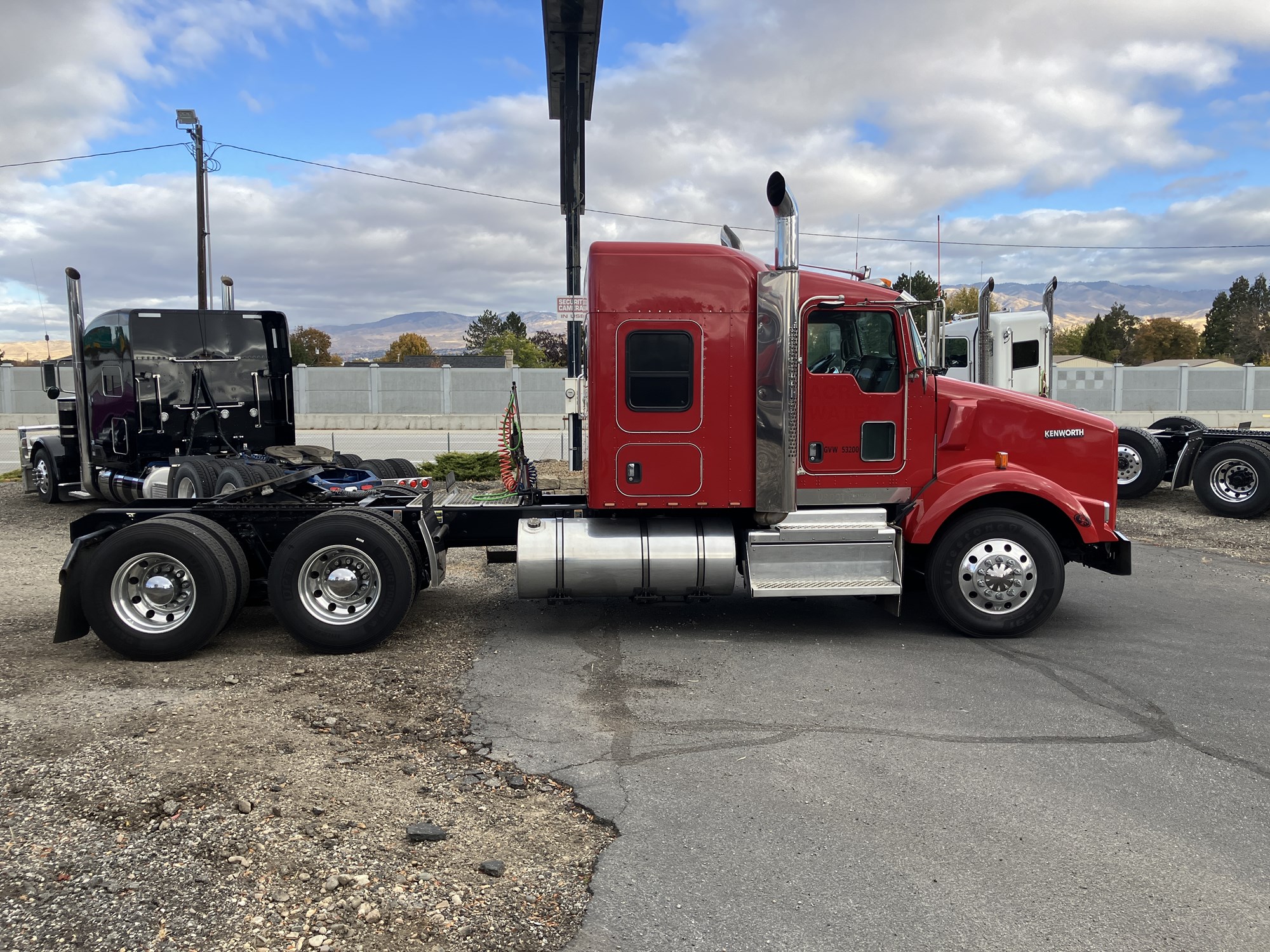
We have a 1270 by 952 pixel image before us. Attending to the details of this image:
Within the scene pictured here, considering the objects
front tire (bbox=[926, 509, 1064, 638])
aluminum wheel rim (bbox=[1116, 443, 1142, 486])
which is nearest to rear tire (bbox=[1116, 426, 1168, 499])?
aluminum wheel rim (bbox=[1116, 443, 1142, 486])

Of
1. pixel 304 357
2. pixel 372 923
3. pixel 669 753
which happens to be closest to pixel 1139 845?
pixel 669 753

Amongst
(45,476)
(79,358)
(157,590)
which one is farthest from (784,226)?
(45,476)

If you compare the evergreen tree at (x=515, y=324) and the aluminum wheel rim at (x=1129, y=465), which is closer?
A: the aluminum wheel rim at (x=1129, y=465)

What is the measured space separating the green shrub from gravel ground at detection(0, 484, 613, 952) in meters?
9.29

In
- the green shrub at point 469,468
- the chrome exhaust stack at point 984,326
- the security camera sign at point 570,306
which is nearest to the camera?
the chrome exhaust stack at point 984,326

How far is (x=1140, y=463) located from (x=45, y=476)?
1647 cm

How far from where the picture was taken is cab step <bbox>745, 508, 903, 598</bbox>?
7.07 metres

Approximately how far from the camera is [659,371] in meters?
6.96

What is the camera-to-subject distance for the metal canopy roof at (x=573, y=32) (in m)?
13.5

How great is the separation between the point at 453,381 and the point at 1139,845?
3291 cm

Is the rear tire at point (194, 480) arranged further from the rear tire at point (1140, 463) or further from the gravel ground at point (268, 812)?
the rear tire at point (1140, 463)

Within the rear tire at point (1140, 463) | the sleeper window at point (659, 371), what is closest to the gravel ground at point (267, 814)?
the sleeper window at point (659, 371)

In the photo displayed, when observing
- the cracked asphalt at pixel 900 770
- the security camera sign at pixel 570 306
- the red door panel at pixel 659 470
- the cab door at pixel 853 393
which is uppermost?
the security camera sign at pixel 570 306

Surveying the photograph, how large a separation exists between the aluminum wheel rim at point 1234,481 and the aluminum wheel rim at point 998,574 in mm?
7478
